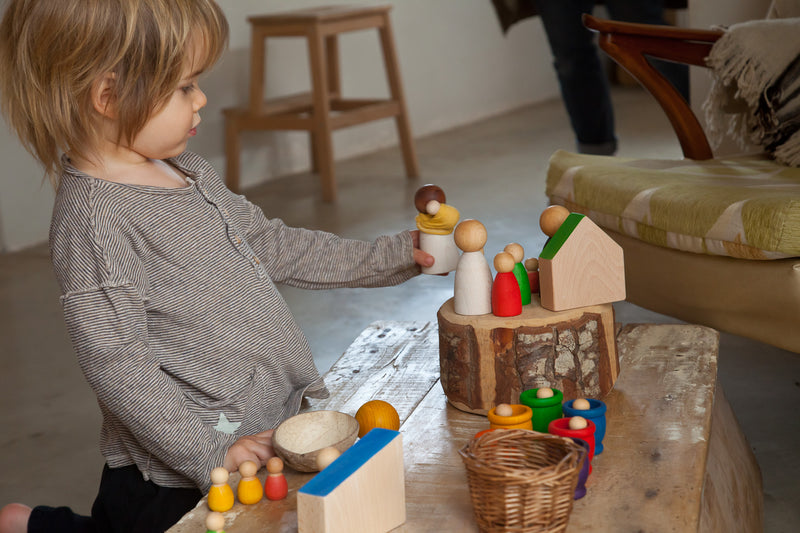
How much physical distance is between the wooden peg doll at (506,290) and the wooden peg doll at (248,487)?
295mm

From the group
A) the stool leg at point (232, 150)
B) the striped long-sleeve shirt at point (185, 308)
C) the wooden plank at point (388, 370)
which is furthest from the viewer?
the stool leg at point (232, 150)

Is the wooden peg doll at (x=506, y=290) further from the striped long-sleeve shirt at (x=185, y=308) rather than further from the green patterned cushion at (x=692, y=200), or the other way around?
the green patterned cushion at (x=692, y=200)

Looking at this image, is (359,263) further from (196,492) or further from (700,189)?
(700,189)

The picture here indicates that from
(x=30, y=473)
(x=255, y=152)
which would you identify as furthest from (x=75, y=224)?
(x=255, y=152)

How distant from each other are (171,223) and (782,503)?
87 cm

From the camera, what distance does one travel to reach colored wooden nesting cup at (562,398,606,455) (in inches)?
32.2

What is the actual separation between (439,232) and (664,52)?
2.67ft

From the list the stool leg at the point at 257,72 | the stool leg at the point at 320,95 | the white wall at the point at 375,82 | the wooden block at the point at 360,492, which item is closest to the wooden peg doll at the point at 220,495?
the wooden block at the point at 360,492

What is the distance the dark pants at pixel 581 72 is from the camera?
8.18ft

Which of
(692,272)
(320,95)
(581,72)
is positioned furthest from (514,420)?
(320,95)

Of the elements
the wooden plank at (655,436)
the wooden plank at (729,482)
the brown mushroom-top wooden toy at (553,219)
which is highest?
the brown mushroom-top wooden toy at (553,219)

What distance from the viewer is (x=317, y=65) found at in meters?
3.05

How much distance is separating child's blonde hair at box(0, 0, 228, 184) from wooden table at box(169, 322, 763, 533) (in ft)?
1.30

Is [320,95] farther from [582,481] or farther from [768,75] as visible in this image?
[582,481]
